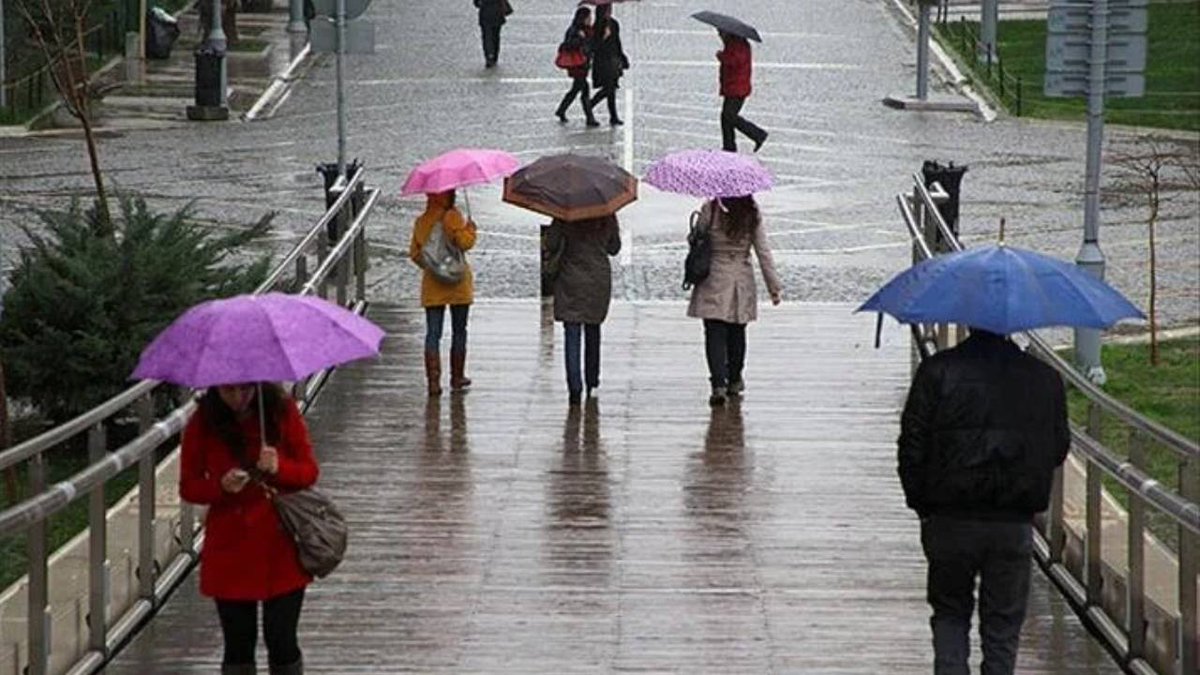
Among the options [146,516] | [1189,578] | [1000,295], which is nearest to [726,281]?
[146,516]

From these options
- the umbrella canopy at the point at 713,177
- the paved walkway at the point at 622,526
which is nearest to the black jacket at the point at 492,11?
the paved walkway at the point at 622,526

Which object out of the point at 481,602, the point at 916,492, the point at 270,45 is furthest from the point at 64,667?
the point at 270,45

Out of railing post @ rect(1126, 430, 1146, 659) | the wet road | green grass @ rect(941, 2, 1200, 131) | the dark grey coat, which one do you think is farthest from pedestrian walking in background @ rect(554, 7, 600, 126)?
railing post @ rect(1126, 430, 1146, 659)

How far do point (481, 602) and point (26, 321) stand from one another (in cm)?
929

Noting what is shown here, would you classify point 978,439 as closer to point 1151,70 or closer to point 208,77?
point 208,77

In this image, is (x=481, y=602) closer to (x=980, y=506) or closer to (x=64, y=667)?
(x=64, y=667)

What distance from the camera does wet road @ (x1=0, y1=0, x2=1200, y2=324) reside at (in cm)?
2908

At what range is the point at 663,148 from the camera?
3681cm

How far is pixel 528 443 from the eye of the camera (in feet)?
56.2

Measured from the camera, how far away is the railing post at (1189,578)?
35.7 ft

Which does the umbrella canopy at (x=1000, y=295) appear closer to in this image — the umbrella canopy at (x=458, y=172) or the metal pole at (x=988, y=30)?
the umbrella canopy at (x=458, y=172)

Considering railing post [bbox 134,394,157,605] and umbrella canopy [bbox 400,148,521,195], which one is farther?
umbrella canopy [bbox 400,148,521,195]

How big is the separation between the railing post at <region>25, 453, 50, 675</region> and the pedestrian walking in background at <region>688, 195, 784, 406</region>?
25.5 ft

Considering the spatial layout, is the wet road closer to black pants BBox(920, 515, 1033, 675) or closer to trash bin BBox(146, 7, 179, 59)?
trash bin BBox(146, 7, 179, 59)
